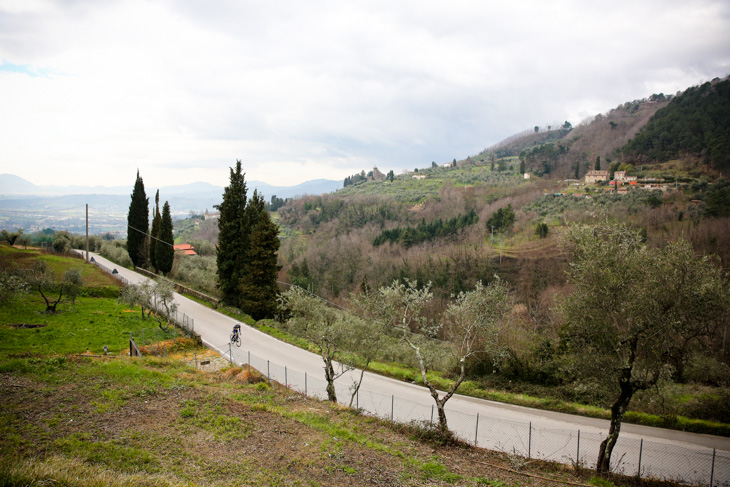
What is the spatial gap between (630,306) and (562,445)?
6.84m

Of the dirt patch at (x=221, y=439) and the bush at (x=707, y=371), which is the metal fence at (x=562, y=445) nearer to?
the dirt patch at (x=221, y=439)

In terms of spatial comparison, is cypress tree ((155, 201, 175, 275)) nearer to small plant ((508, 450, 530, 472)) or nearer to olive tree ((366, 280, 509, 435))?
olive tree ((366, 280, 509, 435))

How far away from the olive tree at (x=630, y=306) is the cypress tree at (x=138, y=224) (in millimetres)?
47333

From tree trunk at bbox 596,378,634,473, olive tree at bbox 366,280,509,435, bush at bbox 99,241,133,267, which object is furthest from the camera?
bush at bbox 99,241,133,267

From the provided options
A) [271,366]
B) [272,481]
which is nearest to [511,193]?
[271,366]

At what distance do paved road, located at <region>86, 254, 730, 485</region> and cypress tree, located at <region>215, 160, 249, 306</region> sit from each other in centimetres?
869

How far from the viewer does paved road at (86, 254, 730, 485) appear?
12.0m

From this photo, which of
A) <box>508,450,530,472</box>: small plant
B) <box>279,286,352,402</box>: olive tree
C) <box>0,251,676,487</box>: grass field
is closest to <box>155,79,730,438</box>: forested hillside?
<box>279,286,352,402</box>: olive tree

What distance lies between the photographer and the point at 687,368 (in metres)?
20.2

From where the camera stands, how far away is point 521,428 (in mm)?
14352

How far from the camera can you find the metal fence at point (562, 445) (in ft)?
37.5

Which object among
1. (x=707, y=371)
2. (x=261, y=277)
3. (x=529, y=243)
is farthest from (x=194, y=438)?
(x=529, y=243)

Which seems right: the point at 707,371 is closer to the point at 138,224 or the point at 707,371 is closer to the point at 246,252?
the point at 246,252

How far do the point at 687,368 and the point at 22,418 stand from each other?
29.0 m
